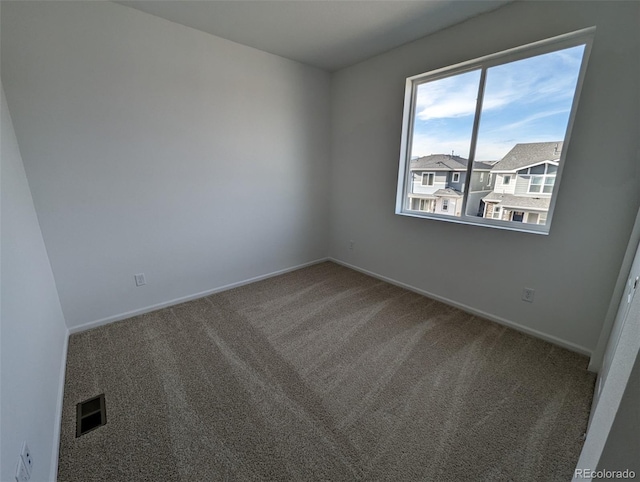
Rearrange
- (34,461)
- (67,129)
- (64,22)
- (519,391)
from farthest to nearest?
(67,129), (64,22), (519,391), (34,461)

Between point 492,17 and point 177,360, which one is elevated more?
point 492,17

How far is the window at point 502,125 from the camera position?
1.88m

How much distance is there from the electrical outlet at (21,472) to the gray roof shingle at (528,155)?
10.6 feet

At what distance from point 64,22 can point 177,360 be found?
2.51 m

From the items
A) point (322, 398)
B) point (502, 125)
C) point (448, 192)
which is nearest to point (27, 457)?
point (322, 398)

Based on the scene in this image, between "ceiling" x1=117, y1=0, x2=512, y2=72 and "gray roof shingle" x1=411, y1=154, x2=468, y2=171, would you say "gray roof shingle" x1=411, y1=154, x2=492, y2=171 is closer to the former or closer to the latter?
"gray roof shingle" x1=411, y1=154, x2=468, y2=171

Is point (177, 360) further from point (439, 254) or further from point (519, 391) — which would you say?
point (439, 254)

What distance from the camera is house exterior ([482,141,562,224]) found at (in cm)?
198

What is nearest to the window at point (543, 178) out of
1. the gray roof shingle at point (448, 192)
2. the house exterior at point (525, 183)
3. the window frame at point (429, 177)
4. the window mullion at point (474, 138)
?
the house exterior at point (525, 183)

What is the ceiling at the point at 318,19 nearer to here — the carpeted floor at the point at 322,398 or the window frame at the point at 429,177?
the window frame at the point at 429,177

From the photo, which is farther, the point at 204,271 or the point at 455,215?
the point at 204,271

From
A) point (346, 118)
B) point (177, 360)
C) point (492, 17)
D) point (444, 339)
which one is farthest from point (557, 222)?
point (177, 360)

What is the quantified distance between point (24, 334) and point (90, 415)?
2.10 feet

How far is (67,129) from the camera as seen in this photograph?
6.31 feet
